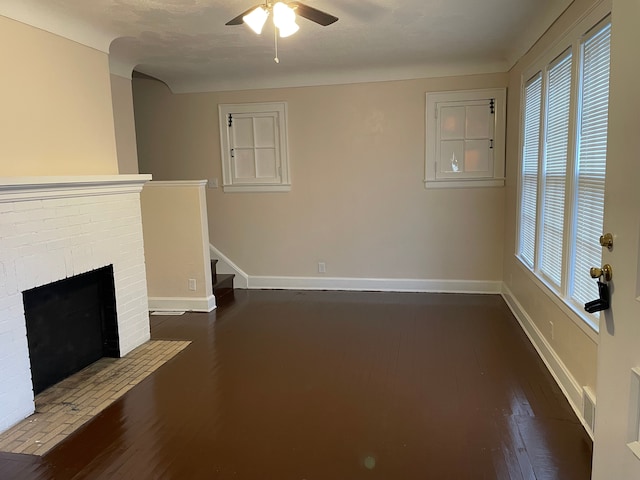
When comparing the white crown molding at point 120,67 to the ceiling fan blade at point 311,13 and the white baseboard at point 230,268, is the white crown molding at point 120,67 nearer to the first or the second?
the white baseboard at point 230,268

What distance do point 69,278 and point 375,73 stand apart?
358cm

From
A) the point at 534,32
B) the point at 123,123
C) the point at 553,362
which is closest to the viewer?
the point at 553,362

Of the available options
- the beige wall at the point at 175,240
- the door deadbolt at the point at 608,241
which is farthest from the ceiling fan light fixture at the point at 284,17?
the beige wall at the point at 175,240

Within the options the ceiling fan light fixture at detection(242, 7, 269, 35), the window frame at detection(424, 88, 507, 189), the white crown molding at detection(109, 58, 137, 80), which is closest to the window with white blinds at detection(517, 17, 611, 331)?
the window frame at detection(424, 88, 507, 189)

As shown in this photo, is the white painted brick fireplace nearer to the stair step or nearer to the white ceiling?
the white ceiling

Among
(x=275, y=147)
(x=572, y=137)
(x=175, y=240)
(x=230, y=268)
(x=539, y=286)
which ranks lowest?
(x=230, y=268)

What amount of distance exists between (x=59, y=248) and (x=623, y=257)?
9.87 feet

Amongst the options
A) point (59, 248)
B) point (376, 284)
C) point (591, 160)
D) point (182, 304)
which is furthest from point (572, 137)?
point (182, 304)

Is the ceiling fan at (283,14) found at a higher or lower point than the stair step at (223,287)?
higher

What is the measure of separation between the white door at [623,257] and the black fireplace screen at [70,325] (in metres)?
2.98

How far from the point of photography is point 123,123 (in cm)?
451

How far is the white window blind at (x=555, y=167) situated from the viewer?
2.83 m

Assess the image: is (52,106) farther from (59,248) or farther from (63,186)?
(59,248)

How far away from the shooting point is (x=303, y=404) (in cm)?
272
